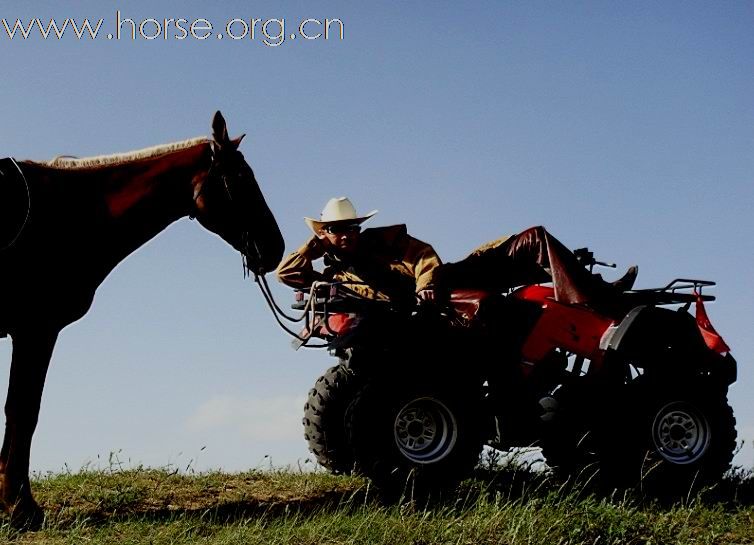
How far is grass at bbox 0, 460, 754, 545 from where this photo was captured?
7.93m

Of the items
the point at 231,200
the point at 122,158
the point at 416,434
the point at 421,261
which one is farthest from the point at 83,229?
the point at 416,434

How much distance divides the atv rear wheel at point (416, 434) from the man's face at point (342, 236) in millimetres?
1384

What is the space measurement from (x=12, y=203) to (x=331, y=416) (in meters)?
3.21

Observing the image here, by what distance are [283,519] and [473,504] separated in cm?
152

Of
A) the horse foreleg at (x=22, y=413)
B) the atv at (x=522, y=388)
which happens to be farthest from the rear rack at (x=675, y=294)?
the horse foreleg at (x=22, y=413)

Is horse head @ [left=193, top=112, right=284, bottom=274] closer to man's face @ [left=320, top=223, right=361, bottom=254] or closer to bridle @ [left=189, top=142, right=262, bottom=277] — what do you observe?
bridle @ [left=189, top=142, right=262, bottom=277]

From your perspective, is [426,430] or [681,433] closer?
[426,430]

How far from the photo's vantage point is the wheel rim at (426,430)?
29.2 feet

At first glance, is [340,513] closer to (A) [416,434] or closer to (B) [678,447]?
(A) [416,434]

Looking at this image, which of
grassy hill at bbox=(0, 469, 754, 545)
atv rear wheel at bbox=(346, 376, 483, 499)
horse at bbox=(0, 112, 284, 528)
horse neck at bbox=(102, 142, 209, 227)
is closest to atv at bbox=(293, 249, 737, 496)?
atv rear wheel at bbox=(346, 376, 483, 499)

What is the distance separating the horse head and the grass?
2186mm

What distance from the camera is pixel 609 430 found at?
388 inches

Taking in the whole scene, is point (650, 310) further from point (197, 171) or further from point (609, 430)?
point (197, 171)

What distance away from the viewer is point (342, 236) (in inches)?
372
